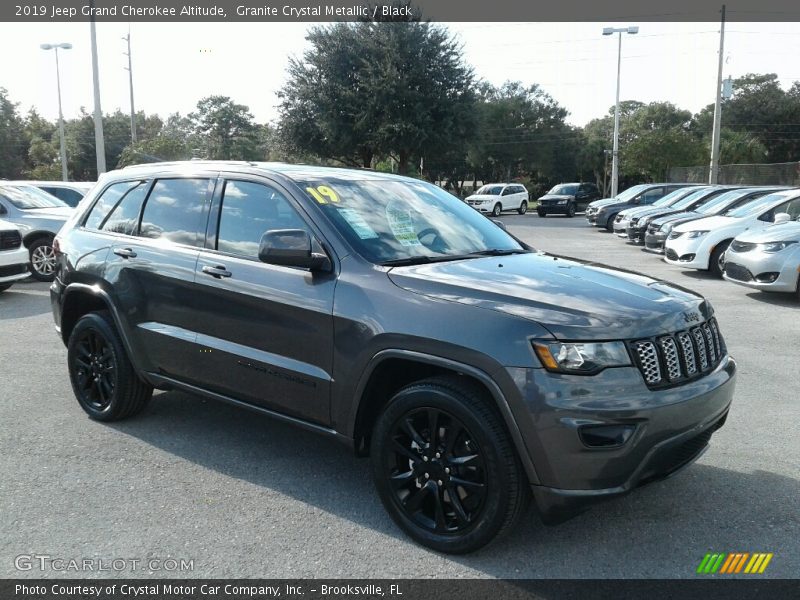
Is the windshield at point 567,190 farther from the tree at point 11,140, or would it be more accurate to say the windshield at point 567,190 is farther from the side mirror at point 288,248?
the tree at point 11,140

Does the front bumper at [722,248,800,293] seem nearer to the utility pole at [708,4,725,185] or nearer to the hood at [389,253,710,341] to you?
the hood at [389,253,710,341]

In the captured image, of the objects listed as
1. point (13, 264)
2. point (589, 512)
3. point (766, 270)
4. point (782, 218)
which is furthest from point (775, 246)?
point (13, 264)

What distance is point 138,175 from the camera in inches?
205

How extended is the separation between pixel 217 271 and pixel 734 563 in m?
3.17

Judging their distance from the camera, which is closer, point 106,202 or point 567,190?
point 106,202

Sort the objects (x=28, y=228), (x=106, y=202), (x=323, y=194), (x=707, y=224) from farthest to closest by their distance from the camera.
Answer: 1. (x=707, y=224)
2. (x=28, y=228)
3. (x=106, y=202)
4. (x=323, y=194)

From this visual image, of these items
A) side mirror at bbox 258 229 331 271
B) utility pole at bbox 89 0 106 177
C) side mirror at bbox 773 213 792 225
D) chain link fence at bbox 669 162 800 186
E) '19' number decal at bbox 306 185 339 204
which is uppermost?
utility pole at bbox 89 0 106 177

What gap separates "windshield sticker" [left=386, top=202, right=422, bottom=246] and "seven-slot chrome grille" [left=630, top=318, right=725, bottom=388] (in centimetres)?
147

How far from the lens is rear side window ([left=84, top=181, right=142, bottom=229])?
17.5ft

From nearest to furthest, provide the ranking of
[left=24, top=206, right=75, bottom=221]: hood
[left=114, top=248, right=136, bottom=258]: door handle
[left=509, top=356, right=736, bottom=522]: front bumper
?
[left=509, top=356, right=736, bottom=522]: front bumper → [left=114, top=248, right=136, bottom=258]: door handle → [left=24, top=206, right=75, bottom=221]: hood

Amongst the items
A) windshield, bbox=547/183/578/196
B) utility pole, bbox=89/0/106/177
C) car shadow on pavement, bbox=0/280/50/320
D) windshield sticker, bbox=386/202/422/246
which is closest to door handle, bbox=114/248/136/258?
windshield sticker, bbox=386/202/422/246

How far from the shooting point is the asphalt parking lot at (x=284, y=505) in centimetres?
333

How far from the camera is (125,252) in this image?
16.1ft

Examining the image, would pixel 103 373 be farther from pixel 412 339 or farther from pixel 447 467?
pixel 447 467
